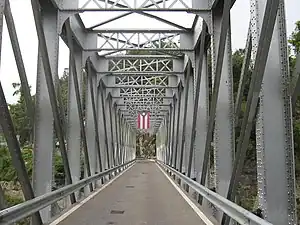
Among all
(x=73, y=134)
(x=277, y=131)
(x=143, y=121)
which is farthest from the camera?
(x=143, y=121)

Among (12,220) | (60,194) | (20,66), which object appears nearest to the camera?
(12,220)

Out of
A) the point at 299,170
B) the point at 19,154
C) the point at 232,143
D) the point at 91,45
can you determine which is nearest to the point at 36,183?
the point at 19,154

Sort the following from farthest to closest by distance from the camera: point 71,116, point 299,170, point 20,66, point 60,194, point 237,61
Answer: point 237,61
point 299,170
point 71,116
point 60,194
point 20,66

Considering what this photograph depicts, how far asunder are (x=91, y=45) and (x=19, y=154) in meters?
10.0

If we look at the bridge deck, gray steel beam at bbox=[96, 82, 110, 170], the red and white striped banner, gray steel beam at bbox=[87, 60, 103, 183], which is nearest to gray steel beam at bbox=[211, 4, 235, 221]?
the bridge deck

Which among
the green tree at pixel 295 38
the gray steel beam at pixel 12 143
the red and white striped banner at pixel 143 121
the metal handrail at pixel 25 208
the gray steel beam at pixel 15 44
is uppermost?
the green tree at pixel 295 38

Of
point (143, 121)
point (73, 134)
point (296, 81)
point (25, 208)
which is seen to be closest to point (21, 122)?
point (143, 121)

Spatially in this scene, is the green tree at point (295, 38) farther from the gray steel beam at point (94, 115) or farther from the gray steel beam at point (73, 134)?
Answer: the gray steel beam at point (73, 134)

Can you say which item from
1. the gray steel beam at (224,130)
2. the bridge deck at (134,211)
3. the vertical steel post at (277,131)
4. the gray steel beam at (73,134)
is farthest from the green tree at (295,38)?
the vertical steel post at (277,131)

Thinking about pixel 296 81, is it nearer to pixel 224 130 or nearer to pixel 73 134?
pixel 224 130

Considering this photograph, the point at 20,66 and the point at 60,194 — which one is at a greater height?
the point at 20,66

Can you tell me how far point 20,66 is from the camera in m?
8.12

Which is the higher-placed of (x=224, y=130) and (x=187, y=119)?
(x=187, y=119)

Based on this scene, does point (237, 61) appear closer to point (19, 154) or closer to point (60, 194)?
point (60, 194)
